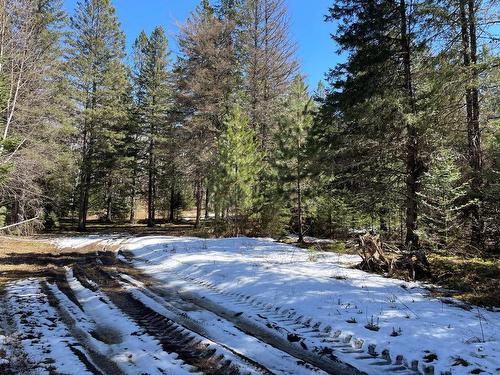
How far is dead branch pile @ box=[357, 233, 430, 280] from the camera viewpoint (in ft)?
32.3

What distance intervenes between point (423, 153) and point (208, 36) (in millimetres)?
19789

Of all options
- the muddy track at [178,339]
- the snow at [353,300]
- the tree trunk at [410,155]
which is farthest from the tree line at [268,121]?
the muddy track at [178,339]

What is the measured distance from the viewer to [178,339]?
19.2 feet

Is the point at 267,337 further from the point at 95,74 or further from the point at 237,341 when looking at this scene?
the point at 95,74

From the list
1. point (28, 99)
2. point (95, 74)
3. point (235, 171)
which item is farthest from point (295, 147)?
point (95, 74)

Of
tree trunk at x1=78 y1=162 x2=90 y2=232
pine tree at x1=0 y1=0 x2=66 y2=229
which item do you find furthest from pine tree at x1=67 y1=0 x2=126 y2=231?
pine tree at x1=0 y1=0 x2=66 y2=229

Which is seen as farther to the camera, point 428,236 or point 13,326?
point 428,236

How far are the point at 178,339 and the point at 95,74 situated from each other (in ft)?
101

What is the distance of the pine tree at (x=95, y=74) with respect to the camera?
31.2 metres

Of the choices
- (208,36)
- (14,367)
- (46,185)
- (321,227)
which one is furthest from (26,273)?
(208,36)

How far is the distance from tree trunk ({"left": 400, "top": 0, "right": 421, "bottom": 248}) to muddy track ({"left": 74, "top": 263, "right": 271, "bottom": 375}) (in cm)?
782

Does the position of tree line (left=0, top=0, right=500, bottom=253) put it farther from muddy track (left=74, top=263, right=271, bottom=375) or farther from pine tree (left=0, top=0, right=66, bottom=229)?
muddy track (left=74, top=263, right=271, bottom=375)

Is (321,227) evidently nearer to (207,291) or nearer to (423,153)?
(423,153)

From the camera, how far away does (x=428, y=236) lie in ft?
38.9
